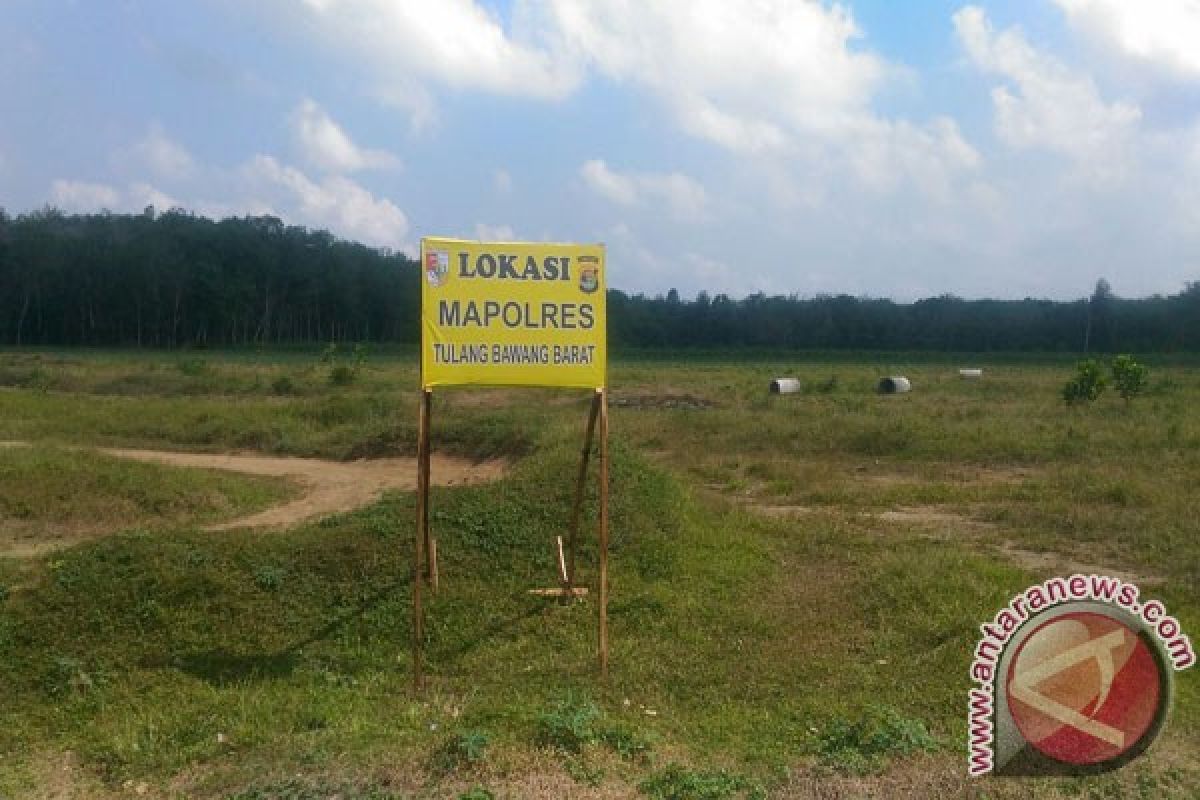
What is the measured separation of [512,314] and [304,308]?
2903 inches

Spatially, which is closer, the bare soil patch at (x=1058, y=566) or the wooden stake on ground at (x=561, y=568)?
the wooden stake on ground at (x=561, y=568)

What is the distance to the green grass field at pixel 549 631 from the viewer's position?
4.36 metres

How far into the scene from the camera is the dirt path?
12.1 meters

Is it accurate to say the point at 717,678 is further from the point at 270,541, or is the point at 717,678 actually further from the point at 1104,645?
the point at 270,541

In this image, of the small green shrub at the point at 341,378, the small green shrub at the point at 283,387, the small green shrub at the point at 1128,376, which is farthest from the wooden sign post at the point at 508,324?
the small green shrub at the point at 341,378

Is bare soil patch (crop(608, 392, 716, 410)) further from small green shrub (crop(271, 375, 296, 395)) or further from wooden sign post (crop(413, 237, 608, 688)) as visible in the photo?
wooden sign post (crop(413, 237, 608, 688))

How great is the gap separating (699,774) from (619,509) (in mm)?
4349

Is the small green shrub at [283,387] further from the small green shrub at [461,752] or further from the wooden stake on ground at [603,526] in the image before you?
the small green shrub at [461,752]

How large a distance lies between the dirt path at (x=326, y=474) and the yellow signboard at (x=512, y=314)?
6.30 m

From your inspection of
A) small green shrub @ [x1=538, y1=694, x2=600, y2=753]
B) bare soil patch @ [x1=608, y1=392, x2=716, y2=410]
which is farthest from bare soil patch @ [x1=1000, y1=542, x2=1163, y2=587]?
bare soil patch @ [x1=608, y1=392, x2=716, y2=410]

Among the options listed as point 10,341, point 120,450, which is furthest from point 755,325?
point 120,450

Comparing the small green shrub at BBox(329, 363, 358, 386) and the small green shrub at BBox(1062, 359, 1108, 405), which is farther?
the small green shrub at BBox(329, 363, 358, 386)

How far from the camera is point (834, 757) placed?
445 cm

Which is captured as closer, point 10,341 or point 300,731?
point 300,731
